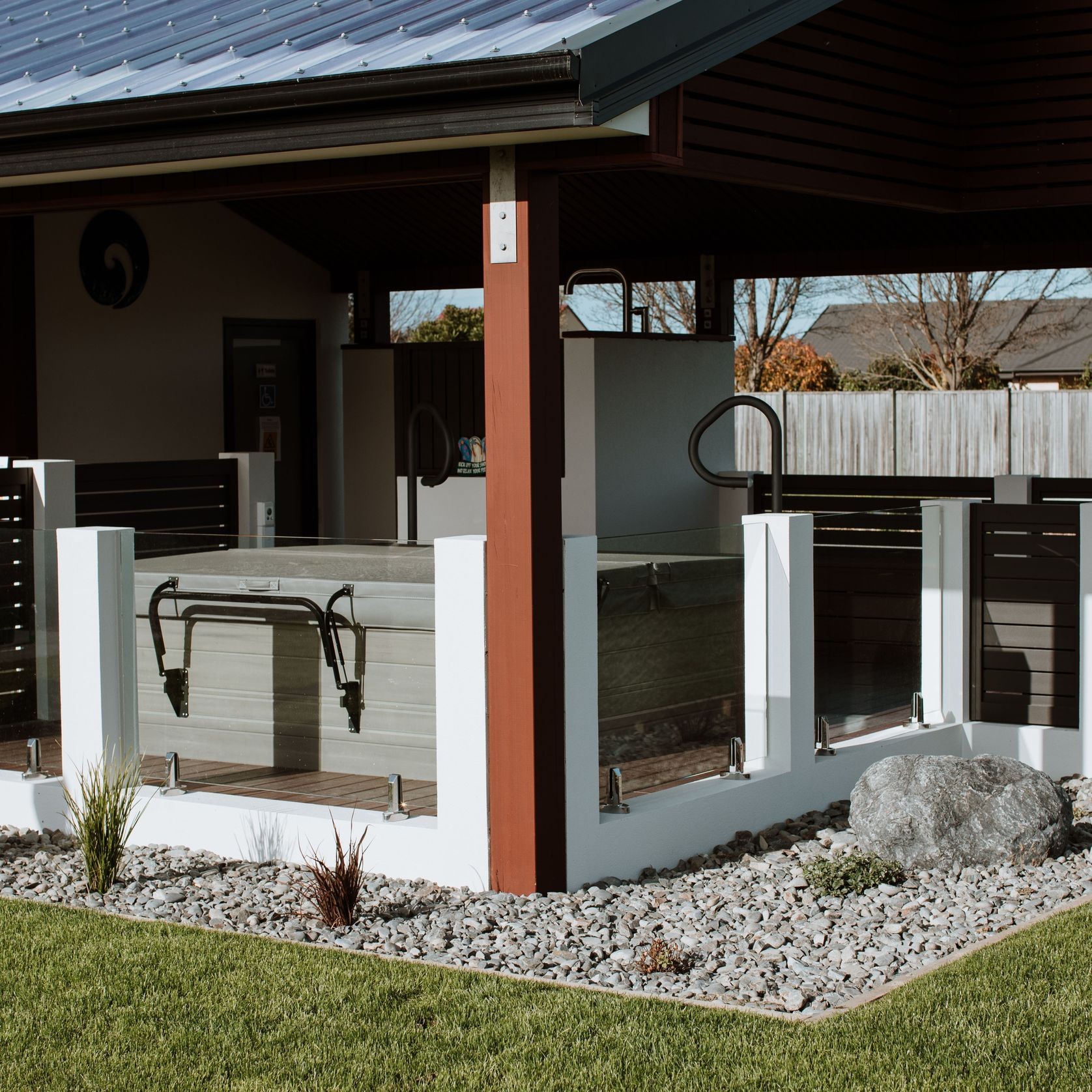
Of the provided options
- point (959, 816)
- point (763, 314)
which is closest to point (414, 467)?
point (959, 816)

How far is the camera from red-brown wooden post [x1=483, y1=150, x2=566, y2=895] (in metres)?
5.34

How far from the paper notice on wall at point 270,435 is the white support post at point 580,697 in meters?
7.10

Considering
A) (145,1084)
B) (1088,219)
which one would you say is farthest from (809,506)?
(145,1084)

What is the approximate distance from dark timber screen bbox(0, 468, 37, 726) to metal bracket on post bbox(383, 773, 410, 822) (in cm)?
170

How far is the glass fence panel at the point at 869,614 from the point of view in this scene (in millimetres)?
7168

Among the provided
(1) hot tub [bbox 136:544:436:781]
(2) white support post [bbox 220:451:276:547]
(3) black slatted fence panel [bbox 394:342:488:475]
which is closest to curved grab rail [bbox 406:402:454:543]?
(3) black slatted fence panel [bbox 394:342:488:475]

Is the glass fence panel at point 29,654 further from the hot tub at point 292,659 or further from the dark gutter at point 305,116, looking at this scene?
the dark gutter at point 305,116

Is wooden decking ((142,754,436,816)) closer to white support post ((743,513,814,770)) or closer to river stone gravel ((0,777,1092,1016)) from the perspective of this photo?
river stone gravel ((0,777,1092,1016))

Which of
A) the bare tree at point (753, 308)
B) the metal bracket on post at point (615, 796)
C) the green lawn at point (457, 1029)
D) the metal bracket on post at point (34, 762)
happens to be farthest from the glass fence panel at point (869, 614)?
the bare tree at point (753, 308)

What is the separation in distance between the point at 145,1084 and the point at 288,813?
2.16 m

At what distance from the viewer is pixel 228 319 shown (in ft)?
39.3

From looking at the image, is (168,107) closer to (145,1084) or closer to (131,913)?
(131,913)

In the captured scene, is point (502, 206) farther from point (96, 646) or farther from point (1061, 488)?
point (1061, 488)

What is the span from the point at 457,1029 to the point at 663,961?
0.81 metres
